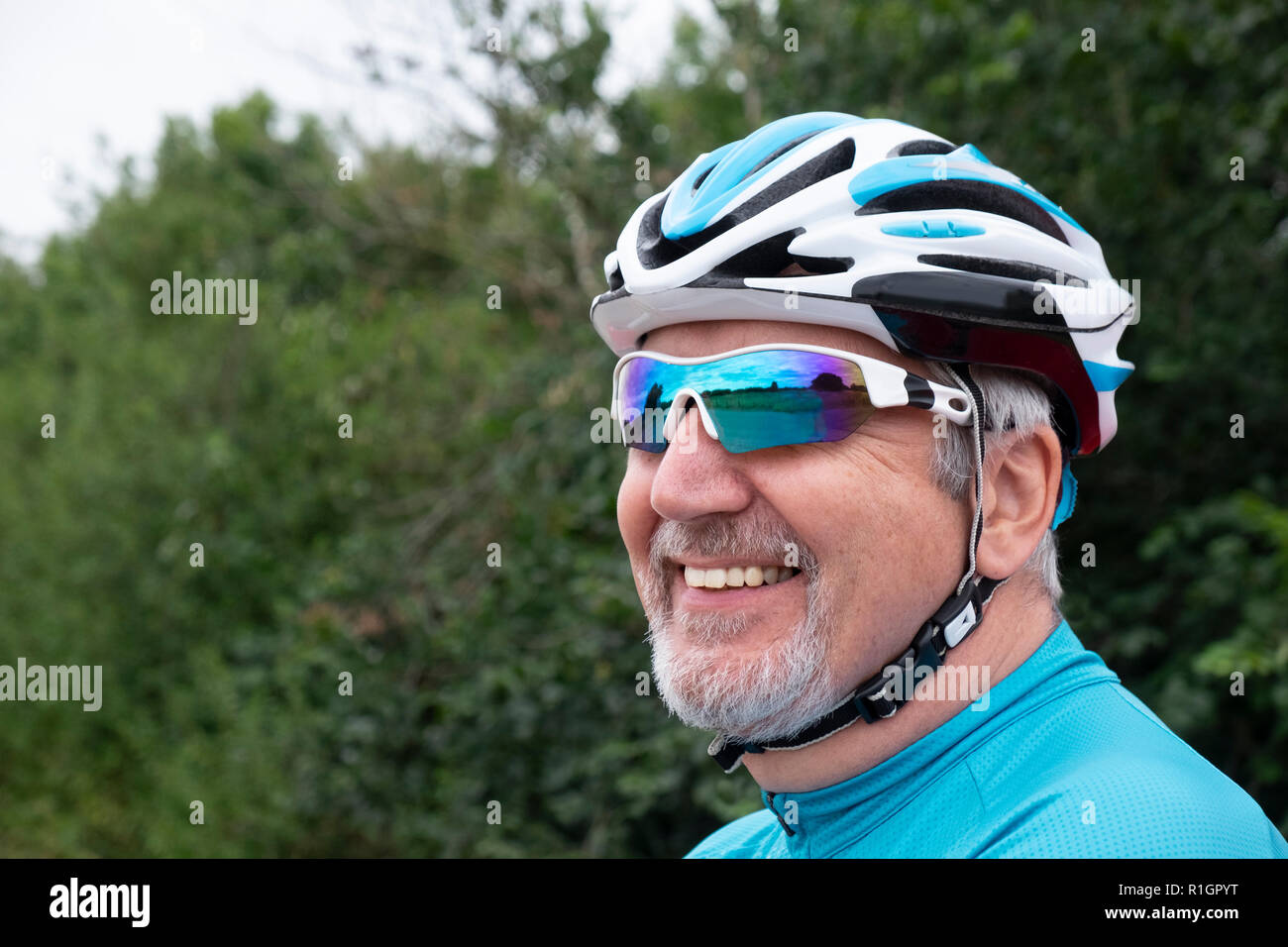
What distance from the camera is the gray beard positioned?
1653 millimetres

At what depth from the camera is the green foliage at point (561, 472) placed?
4.77 metres

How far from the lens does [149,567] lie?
10633mm

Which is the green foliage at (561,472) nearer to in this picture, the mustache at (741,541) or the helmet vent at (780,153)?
the mustache at (741,541)

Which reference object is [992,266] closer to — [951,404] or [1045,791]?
[951,404]

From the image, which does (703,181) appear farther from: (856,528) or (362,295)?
(362,295)

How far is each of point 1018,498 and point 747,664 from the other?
0.52 meters

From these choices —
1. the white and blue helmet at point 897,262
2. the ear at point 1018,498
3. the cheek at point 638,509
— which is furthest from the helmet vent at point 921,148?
the cheek at point 638,509

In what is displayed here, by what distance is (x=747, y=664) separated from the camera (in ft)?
5.57

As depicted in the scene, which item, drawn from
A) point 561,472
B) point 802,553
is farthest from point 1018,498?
point 561,472

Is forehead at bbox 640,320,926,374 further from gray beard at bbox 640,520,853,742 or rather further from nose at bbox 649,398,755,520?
gray beard at bbox 640,520,853,742

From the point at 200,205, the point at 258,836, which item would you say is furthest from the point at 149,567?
the point at 200,205

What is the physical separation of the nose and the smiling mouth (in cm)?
9

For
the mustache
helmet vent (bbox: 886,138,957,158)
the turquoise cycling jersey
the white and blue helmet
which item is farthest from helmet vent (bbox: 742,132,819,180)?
the turquoise cycling jersey
